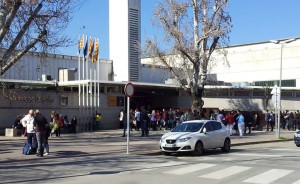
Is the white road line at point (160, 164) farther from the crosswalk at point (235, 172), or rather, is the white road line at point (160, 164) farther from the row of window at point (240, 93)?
the row of window at point (240, 93)

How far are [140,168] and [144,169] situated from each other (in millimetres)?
298

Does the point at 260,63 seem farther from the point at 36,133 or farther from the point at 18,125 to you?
the point at 36,133

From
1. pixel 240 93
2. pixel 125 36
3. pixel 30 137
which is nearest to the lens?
pixel 30 137

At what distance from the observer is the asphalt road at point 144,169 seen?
12.8m

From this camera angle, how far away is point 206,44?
34781mm

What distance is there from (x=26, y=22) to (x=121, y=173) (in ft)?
28.2

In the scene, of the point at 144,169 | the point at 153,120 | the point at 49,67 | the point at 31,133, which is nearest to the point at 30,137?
the point at 31,133

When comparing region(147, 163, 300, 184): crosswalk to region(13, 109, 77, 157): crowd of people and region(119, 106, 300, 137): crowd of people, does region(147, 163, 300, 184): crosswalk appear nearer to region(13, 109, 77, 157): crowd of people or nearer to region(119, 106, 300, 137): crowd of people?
region(13, 109, 77, 157): crowd of people

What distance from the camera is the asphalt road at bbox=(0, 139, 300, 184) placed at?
1277 cm

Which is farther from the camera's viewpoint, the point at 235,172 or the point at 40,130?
the point at 40,130

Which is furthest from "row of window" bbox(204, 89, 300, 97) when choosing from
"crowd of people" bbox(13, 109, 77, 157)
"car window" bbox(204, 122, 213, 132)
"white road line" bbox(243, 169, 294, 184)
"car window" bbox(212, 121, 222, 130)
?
"white road line" bbox(243, 169, 294, 184)

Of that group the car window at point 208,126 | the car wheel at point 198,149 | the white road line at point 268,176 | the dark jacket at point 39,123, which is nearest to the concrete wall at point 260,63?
the car window at point 208,126

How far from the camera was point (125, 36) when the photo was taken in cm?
4769

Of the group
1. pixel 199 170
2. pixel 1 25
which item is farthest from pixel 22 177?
pixel 1 25
